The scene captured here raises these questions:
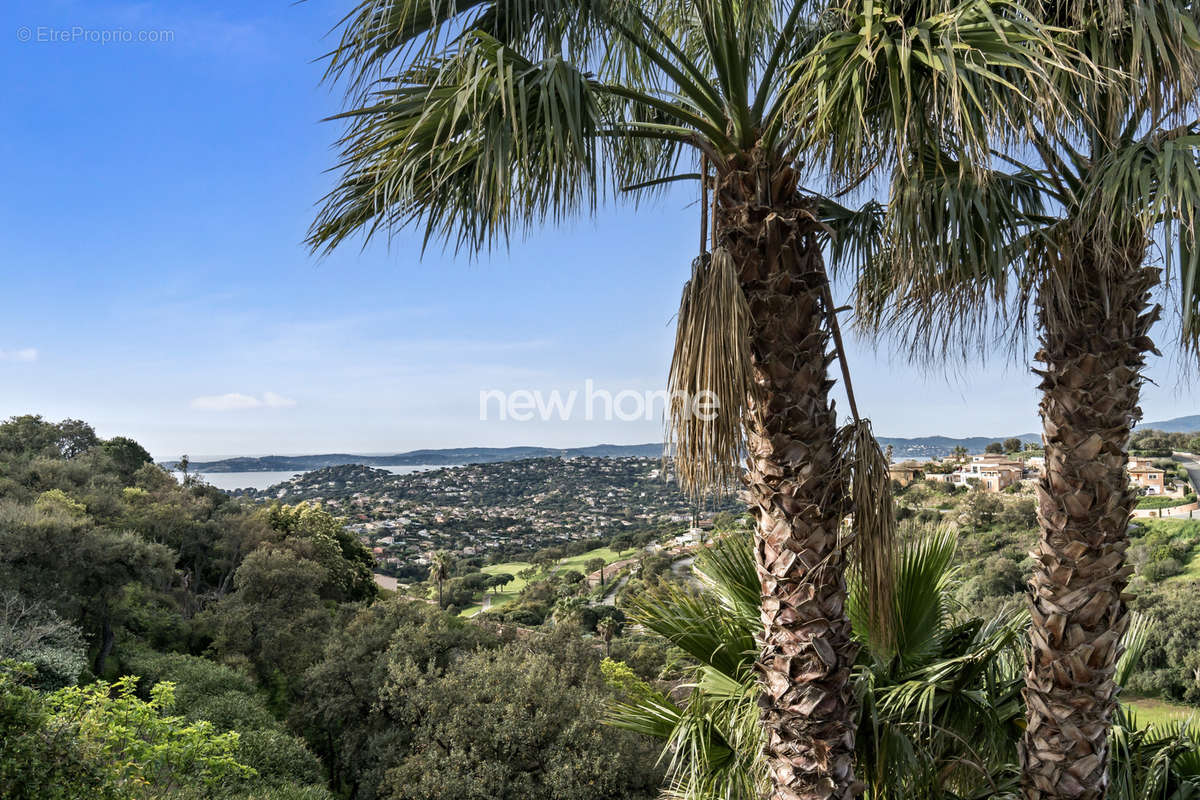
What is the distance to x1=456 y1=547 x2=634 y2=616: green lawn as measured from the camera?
30.3 m

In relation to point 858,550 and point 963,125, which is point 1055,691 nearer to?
point 858,550

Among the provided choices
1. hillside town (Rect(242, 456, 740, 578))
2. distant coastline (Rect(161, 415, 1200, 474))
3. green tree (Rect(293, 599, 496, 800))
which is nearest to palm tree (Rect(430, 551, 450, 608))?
hillside town (Rect(242, 456, 740, 578))

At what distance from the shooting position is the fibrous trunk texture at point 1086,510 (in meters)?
2.64

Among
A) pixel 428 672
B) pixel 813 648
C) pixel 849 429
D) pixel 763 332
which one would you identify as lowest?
pixel 428 672

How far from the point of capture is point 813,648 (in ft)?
7.85

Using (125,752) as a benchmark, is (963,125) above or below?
above

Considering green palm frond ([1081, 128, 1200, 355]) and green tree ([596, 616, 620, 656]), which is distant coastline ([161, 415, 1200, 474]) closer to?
green tree ([596, 616, 620, 656])

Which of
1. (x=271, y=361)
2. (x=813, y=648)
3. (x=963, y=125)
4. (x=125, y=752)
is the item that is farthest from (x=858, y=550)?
(x=271, y=361)

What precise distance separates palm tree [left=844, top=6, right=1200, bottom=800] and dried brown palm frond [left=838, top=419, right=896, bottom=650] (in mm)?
Answer: 637

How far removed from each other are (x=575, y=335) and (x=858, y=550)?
795 centimetres

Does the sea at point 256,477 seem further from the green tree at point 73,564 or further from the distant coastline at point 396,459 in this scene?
the green tree at point 73,564

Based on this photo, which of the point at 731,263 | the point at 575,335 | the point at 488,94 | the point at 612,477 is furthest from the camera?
the point at 612,477

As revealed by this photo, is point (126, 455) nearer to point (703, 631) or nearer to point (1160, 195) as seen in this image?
point (703, 631)

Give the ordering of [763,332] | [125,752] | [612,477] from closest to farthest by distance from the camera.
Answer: [763,332] < [125,752] < [612,477]
